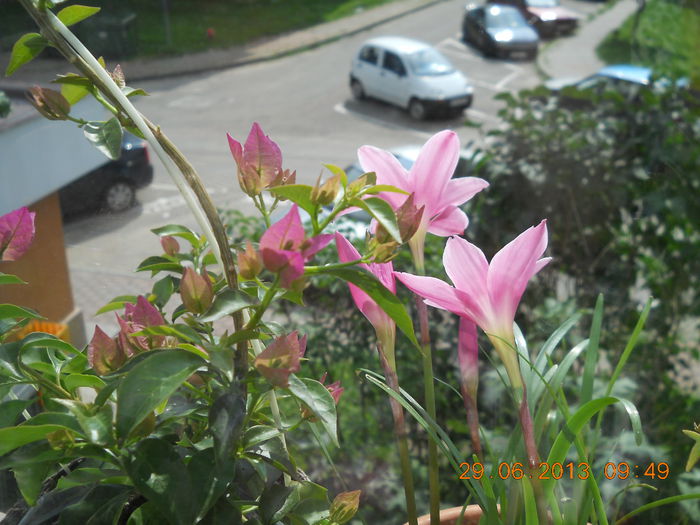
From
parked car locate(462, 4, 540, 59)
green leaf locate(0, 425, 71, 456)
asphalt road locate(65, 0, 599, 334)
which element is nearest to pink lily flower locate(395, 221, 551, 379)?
green leaf locate(0, 425, 71, 456)

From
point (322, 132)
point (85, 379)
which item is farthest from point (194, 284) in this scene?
point (322, 132)

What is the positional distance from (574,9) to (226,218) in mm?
12931

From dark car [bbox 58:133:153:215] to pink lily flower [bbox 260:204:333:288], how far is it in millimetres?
1392

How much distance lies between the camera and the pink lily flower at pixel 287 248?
38 cm

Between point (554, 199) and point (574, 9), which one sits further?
point (574, 9)

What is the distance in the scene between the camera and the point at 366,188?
1.41ft

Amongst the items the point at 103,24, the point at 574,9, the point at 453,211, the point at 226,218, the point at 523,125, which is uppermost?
the point at 453,211

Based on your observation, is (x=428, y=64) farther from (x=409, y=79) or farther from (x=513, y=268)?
(x=513, y=268)

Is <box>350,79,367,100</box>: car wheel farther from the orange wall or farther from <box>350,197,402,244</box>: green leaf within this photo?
<box>350,197,402,244</box>: green leaf

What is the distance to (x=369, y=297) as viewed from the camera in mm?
517

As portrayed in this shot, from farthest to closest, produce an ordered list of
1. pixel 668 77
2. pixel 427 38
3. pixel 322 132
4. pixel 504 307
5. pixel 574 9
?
pixel 574 9, pixel 427 38, pixel 322 132, pixel 668 77, pixel 504 307

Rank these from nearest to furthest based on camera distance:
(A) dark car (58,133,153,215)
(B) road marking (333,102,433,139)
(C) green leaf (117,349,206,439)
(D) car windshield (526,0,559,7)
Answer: (C) green leaf (117,349,206,439) → (A) dark car (58,133,153,215) → (B) road marking (333,102,433,139) → (D) car windshield (526,0,559,7)

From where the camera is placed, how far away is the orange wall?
95 cm

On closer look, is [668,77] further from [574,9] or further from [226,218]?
[574,9]
